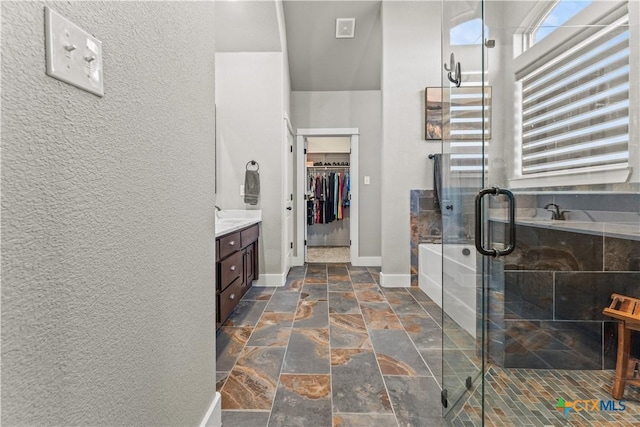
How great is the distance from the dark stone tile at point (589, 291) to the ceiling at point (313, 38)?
11.2 feet

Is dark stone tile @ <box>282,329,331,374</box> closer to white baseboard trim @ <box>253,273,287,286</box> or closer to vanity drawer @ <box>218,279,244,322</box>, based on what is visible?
vanity drawer @ <box>218,279,244,322</box>

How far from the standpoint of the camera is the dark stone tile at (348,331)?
203 centimetres

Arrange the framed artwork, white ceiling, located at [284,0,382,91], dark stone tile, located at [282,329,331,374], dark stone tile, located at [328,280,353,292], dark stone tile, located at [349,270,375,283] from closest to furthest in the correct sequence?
the framed artwork < dark stone tile, located at [282,329,331,374] < dark stone tile, located at [328,280,353,292] < white ceiling, located at [284,0,382,91] < dark stone tile, located at [349,270,375,283]

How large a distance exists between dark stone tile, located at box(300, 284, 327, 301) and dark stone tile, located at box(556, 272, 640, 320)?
1.94m

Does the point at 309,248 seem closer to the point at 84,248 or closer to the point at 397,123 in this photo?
the point at 397,123

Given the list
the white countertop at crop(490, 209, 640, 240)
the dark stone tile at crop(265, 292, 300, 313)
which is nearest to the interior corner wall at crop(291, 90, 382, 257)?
the dark stone tile at crop(265, 292, 300, 313)

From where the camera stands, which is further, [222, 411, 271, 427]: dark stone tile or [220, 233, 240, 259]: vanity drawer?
[220, 233, 240, 259]: vanity drawer

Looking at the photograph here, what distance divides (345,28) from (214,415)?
4178 millimetres

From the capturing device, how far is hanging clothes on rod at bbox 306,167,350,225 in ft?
20.7

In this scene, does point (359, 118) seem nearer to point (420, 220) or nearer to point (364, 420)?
point (420, 220)

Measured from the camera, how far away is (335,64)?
13.6ft

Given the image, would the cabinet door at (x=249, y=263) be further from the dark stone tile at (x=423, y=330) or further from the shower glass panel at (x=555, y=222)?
the shower glass panel at (x=555, y=222)

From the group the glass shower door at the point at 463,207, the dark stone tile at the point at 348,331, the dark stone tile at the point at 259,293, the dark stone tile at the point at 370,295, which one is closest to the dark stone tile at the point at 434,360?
the glass shower door at the point at 463,207

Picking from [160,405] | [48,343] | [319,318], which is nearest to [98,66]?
[48,343]
